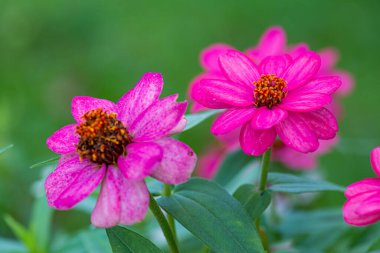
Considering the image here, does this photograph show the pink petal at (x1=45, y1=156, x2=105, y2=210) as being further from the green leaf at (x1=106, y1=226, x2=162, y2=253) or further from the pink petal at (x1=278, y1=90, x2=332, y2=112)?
the pink petal at (x1=278, y1=90, x2=332, y2=112)

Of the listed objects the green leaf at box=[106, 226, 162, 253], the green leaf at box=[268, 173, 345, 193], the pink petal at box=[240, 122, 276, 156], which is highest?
the pink petal at box=[240, 122, 276, 156]

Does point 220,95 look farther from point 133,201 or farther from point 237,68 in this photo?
point 133,201

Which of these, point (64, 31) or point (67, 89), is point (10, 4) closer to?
point (64, 31)

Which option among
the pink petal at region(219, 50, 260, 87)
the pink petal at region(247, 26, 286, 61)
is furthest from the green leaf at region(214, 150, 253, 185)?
the pink petal at region(219, 50, 260, 87)

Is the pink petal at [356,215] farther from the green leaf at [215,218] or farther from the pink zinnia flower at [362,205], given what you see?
the green leaf at [215,218]


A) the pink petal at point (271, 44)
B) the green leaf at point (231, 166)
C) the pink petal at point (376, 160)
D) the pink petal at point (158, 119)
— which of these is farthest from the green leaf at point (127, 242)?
the pink petal at point (271, 44)

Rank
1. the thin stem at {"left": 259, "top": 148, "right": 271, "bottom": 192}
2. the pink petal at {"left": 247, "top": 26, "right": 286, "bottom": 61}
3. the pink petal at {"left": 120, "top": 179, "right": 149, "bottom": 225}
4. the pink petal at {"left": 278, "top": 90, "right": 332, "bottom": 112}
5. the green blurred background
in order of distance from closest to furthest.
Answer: the pink petal at {"left": 120, "top": 179, "right": 149, "bottom": 225}
the pink petal at {"left": 278, "top": 90, "right": 332, "bottom": 112}
the thin stem at {"left": 259, "top": 148, "right": 271, "bottom": 192}
the pink petal at {"left": 247, "top": 26, "right": 286, "bottom": 61}
the green blurred background

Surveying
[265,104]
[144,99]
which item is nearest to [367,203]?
[265,104]

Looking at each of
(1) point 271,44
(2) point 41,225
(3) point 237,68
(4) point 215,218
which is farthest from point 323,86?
(2) point 41,225
